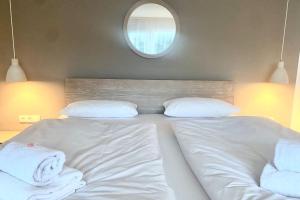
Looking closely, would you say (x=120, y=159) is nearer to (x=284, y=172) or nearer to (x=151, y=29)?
(x=284, y=172)

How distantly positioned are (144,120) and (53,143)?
3.08 ft

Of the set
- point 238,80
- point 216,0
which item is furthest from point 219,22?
point 238,80

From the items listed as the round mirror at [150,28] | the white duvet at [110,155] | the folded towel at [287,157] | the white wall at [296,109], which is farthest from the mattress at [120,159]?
the white wall at [296,109]

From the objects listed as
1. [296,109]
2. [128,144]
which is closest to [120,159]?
[128,144]

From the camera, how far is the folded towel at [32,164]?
1.04m

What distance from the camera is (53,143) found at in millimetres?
1598

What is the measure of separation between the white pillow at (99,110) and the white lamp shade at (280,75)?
148 centimetres

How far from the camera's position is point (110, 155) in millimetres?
1423

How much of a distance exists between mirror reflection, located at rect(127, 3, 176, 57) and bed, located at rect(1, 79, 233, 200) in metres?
0.35

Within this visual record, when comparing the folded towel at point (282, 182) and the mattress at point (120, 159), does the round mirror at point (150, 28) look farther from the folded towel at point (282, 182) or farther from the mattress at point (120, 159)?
the folded towel at point (282, 182)

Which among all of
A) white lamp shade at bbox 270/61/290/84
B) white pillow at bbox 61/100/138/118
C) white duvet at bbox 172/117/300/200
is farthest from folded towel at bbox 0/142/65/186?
white lamp shade at bbox 270/61/290/84

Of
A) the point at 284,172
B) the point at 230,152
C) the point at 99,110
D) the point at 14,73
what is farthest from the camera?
the point at 14,73

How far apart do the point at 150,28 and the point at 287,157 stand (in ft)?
6.26

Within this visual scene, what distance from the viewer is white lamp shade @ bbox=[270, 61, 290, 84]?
2645 millimetres
